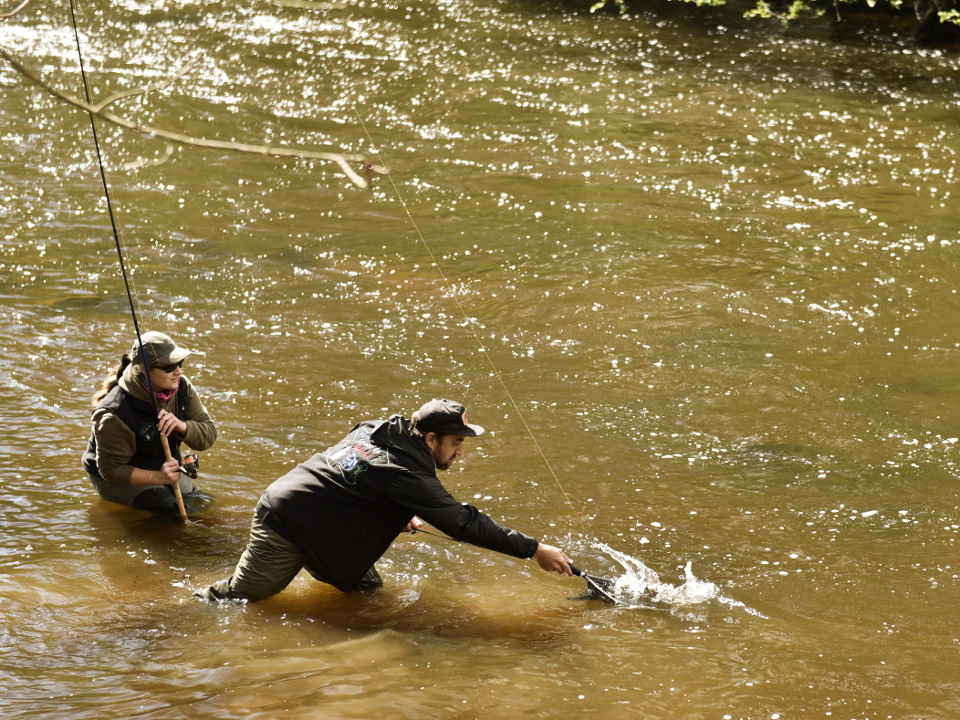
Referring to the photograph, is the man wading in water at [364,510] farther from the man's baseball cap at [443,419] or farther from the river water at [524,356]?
the river water at [524,356]

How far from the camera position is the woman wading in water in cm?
600

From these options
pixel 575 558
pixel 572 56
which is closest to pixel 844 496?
pixel 575 558

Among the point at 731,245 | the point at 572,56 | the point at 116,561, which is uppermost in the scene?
the point at 572,56

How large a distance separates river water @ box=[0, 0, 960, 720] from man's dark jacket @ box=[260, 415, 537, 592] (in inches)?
15.0

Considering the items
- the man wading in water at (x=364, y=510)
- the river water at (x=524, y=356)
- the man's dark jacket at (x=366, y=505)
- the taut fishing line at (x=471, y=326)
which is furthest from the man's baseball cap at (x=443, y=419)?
the taut fishing line at (x=471, y=326)

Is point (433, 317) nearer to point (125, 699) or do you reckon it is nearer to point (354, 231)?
point (354, 231)

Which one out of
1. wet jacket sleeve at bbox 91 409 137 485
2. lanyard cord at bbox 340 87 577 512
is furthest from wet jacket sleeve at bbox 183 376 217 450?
lanyard cord at bbox 340 87 577 512

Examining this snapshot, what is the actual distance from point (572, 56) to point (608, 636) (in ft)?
46.8

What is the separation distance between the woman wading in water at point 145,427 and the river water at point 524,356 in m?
0.26

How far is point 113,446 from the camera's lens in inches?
242

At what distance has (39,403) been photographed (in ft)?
26.0

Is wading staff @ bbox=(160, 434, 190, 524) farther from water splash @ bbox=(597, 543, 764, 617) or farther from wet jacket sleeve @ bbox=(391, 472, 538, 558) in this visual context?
water splash @ bbox=(597, 543, 764, 617)

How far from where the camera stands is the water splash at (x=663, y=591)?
18.4 feet

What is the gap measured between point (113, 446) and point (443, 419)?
2.08 m
